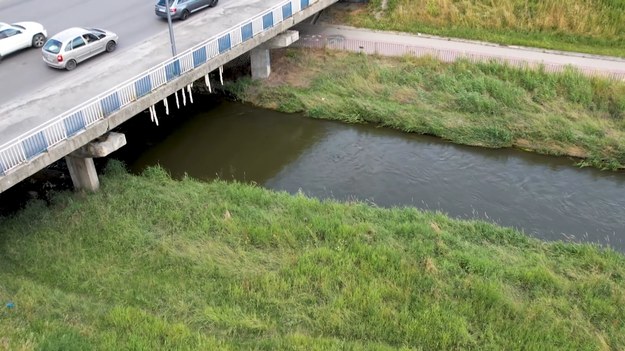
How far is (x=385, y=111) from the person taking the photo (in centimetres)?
2484

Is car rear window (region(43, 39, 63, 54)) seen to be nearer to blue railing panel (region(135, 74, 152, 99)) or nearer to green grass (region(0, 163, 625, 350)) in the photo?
blue railing panel (region(135, 74, 152, 99))

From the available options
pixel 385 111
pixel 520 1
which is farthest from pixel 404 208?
pixel 520 1

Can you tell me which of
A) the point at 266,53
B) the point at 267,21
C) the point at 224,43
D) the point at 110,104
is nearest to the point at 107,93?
the point at 110,104

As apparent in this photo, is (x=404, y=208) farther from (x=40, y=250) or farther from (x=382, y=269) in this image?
(x=40, y=250)

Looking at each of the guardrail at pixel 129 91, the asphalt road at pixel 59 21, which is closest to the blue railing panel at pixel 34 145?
the guardrail at pixel 129 91

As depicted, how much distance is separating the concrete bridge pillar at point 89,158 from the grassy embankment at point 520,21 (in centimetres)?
1690

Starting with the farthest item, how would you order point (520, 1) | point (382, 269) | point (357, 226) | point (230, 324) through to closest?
point (520, 1) < point (357, 226) < point (382, 269) < point (230, 324)

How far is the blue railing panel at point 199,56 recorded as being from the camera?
21.9 metres

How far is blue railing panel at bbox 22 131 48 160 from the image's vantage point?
16.4 meters

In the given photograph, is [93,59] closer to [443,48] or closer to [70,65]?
[70,65]

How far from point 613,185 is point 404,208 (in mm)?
8040

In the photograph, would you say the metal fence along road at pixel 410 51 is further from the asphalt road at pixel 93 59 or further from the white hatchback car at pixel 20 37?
the white hatchback car at pixel 20 37

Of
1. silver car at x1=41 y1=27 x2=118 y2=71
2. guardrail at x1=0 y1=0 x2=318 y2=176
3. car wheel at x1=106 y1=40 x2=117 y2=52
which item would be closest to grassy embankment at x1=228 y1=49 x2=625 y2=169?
guardrail at x1=0 y1=0 x2=318 y2=176

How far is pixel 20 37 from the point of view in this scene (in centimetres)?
2339
